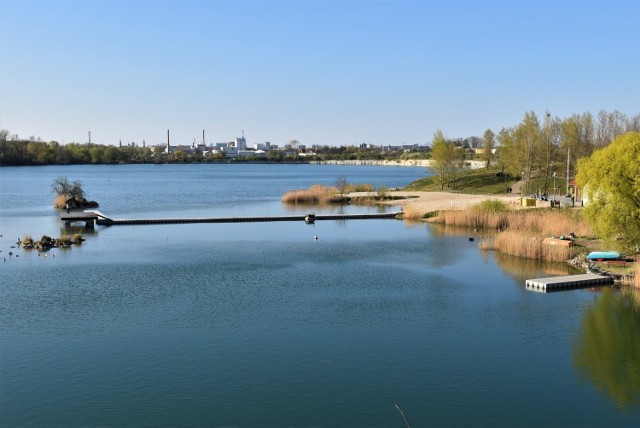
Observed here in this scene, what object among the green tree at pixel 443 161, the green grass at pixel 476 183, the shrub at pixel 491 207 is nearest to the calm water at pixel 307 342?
the shrub at pixel 491 207

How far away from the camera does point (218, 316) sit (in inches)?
1142

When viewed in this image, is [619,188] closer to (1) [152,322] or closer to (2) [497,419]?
(2) [497,419]

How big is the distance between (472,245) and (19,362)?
3456 cm

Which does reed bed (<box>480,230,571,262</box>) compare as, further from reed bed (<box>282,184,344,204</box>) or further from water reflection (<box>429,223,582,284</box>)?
reed bed (<box>282,184,344,204</box>)

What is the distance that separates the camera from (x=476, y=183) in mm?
91750

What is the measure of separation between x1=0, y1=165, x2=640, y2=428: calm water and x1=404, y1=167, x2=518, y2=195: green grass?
4135cm

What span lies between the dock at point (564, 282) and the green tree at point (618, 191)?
289 centimetres

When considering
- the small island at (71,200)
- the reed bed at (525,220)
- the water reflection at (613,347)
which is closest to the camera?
the water reflection at (613,347)

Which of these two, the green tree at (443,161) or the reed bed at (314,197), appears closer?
the reed bed at (314,197)

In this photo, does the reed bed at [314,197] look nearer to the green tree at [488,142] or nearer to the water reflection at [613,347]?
the green tree at [488,142]

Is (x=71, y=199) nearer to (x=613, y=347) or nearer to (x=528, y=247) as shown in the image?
(x=528, y=247)

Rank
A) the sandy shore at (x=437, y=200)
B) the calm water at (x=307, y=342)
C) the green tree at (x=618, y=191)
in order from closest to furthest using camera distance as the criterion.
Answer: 1. the calm water at (x=307, y=342)
2. the green tree at (x=618, y=191)
3. the sandy shore at (x=437, y=200)

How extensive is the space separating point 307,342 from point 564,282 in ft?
53.9

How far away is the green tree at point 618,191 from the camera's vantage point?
3528cm
